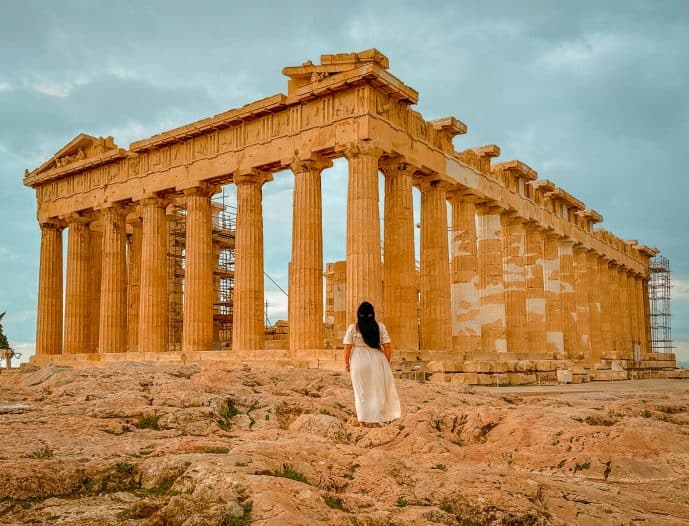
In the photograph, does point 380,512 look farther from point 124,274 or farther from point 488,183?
point 124,274

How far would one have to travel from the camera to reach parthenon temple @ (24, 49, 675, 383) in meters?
21.8

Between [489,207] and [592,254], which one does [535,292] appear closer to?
[489,207]

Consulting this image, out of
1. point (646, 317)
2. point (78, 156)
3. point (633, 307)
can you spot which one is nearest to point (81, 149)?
point (78, 156)

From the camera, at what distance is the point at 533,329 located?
31.7 metres

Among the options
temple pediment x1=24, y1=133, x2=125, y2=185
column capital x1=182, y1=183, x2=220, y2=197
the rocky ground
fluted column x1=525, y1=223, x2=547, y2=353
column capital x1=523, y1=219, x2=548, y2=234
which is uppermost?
temple pediment x1=24, y1=133, x2=125, y2=185

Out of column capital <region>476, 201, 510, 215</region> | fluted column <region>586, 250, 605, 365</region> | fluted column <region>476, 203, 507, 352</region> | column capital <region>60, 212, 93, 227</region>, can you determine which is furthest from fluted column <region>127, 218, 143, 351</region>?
fluted column <region>586, 250, 605, 365</region>

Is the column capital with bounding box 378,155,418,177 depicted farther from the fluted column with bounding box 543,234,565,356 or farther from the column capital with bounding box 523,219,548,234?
the fluted column with bounding box 543,234,565,356

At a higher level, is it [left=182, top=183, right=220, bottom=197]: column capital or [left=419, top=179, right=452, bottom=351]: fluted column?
[left=182, top=183, right=220, bottom=197]: column capital

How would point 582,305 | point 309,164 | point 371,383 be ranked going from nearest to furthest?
1. point 371,383
2. point 309,164
3. point 582,305

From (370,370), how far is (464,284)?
730 inches

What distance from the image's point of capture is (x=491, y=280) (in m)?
28.8

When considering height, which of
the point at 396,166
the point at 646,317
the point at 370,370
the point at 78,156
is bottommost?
the point at 370,370

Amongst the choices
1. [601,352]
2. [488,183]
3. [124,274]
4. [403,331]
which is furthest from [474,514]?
[601,352]

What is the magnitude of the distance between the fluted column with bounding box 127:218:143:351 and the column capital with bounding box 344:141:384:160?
555 inches
